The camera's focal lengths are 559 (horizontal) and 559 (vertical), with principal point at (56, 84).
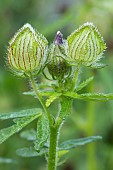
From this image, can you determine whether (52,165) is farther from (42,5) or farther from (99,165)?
(42,5)

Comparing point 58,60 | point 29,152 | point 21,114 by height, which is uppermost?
point 58,60

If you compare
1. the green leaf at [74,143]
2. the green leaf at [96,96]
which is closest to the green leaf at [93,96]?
the green leaf at [96,96]

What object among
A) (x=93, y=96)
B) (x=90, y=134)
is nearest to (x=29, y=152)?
(x=93, y=96)

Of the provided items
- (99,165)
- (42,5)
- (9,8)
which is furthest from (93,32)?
(42,5)

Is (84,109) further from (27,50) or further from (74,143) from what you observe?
(27,50)

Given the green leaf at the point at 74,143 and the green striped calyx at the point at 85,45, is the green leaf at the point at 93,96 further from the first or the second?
the green leaf at the point at 74,143
